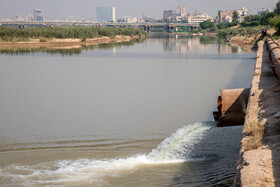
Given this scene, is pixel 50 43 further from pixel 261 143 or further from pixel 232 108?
pixel 261 143

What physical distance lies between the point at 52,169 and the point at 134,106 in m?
3.97

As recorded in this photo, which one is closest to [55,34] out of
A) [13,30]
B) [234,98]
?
Result: [13,30]

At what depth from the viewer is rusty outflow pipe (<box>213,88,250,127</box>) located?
6.07 m

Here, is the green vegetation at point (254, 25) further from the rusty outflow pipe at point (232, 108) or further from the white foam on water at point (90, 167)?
the white foam on water at point (90, 167)

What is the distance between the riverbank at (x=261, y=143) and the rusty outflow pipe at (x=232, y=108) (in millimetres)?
662

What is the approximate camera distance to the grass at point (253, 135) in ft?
10.6

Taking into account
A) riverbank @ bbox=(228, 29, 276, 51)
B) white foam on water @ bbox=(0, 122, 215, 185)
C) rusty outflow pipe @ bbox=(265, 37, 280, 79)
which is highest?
rusty outflow pipe @ bbox=(265, 37, 280, 79)

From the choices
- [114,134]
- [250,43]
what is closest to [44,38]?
[250,43]

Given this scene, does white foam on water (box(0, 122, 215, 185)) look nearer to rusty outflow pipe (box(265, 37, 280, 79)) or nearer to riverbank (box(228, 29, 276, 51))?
rusty outflow pipe (box(265, 37, 280, 79))

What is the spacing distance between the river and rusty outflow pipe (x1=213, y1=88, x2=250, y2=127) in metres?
0.14

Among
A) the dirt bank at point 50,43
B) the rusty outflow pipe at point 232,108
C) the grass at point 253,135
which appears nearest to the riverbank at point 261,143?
the grass at point 253,135

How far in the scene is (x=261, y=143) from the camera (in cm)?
330

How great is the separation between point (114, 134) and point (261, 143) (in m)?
3.66

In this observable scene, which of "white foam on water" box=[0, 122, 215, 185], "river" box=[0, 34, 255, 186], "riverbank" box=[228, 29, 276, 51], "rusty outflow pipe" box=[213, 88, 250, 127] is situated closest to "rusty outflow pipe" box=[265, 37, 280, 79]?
"rusty outflow pipe" box=[213, 88, 250, 127]
